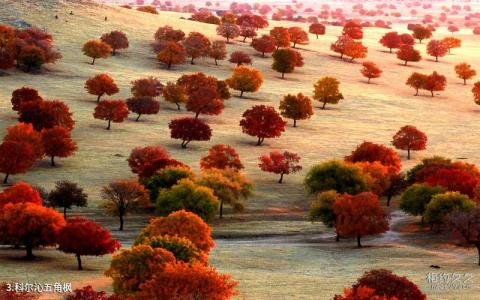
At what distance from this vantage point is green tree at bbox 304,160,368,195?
4158 inches

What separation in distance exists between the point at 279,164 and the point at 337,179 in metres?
10.8

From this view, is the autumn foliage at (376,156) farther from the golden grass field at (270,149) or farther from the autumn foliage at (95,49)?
the autumn foliage at (95,49)

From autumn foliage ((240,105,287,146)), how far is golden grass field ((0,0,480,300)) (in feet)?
7.50

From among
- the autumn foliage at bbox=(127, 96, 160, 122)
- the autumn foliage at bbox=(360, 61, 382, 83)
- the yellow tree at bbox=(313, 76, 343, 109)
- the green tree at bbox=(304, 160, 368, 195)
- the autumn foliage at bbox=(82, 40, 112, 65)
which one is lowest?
the green tree at bbox=(304, 160, 368, 195)

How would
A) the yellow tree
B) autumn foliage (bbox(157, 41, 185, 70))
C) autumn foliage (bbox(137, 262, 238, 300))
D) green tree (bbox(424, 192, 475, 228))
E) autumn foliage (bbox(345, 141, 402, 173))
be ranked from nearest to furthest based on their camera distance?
autumn foliage (bbox(137, 262, 238, 300)) < green tree (bbox(424, 192, 475, 228)) < autumn foliage (bbox(345, 141, 402, 173)) < the yellow tree < autumn foliage (bbox(157, 41, 185, 70))

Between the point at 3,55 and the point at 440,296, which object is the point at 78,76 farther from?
the point at 440,296

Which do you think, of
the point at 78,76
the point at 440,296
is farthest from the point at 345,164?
the point at 78,76

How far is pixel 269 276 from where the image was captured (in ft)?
225

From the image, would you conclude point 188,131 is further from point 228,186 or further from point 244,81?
point 244,81

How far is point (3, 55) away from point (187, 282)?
5023 inches

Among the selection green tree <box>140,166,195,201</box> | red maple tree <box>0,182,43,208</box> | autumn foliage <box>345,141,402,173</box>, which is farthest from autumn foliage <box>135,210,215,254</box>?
autumn foliage <box>345,141,402,173</box>

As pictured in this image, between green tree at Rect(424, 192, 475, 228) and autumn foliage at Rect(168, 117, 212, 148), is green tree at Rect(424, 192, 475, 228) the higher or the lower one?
the lower one

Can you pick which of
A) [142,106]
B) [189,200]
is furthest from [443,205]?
[142,106]

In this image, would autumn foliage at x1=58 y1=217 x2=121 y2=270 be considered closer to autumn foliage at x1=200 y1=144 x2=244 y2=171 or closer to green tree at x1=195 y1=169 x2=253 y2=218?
green tree at x1=195 y1=169 x2=253 y2=218
